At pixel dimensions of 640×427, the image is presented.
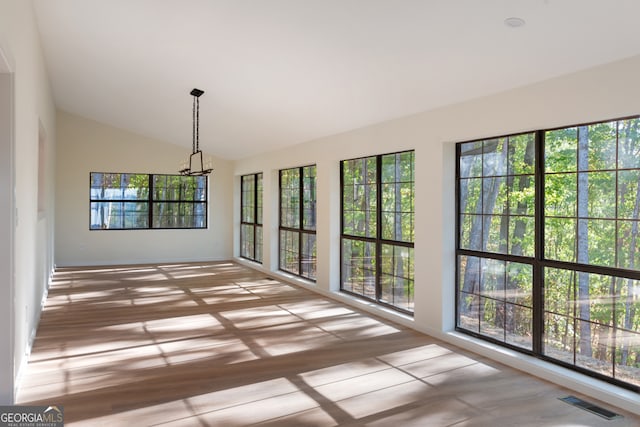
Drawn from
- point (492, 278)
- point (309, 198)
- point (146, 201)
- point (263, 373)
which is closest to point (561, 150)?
point (492, 278)

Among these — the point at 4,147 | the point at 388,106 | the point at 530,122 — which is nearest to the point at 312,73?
the point at 388,106

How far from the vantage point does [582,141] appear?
3.84 meters

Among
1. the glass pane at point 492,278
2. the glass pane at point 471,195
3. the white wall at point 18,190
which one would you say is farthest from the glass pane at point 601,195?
the white wall at point 18,190

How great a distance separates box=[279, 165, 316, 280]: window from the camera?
26.5 ft

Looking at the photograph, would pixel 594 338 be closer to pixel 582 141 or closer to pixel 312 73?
pixel 582 141

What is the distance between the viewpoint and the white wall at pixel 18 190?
3148mm

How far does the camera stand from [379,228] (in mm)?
6266

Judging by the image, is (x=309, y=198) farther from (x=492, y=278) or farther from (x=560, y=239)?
(x=560, y=239)

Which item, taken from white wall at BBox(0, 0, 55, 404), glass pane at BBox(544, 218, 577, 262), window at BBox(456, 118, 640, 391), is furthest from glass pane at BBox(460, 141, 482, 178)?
white wall at BBox(0, 0, 55, 404)

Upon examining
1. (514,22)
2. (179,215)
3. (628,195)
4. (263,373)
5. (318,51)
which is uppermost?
(318,51)

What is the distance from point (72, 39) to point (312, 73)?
2734mm

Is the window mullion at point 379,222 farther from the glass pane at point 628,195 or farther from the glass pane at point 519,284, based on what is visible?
the glass pane at point 628,195

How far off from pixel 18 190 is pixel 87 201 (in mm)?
7087

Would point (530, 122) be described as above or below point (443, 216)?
above
